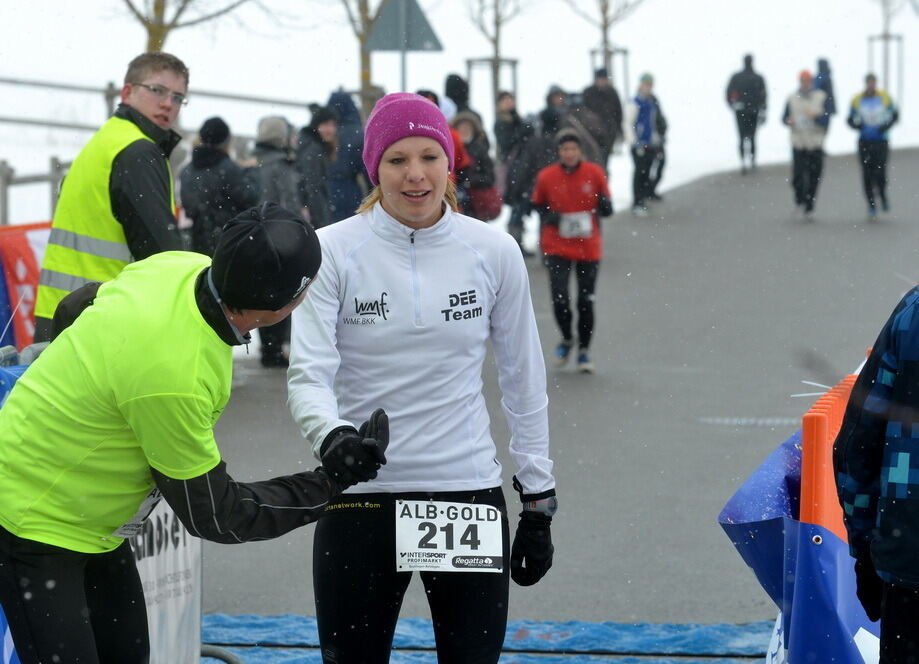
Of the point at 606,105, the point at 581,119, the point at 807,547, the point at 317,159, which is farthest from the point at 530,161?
the point at 807,547

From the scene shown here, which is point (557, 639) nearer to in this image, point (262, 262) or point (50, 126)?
point (262, 262)

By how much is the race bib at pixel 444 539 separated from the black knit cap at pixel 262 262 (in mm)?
714

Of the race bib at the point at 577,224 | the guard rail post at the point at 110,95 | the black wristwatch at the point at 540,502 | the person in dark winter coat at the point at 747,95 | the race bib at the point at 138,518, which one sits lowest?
the black wristwatch at the point at 540,502

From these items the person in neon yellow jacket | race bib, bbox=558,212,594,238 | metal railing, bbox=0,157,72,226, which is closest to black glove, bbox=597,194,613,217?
race bib, bbox=558,212,594,238

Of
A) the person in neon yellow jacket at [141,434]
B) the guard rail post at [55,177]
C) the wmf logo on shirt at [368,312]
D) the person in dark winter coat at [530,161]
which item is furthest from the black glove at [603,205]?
the person in neon yellow jacket at [141,434]

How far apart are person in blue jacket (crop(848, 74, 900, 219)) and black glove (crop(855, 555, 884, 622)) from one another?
1686cm

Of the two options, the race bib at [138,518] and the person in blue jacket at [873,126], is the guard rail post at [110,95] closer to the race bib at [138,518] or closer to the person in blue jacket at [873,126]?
the person in blue jacket at [873,126]

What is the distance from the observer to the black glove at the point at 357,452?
3029 mm

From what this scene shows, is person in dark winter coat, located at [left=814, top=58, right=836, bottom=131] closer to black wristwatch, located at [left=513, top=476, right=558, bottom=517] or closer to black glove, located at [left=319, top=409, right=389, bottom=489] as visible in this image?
black wristwatch, located at [left=513, top=476, right=558, bottom=517]

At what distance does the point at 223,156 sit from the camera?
10.5 metres

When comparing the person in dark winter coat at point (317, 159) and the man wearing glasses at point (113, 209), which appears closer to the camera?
the man wearing glasses at point (113, 209)

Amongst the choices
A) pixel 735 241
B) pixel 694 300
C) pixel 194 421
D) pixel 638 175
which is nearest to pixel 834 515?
pixel 194 421

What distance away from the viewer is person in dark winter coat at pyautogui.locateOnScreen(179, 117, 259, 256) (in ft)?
34.0

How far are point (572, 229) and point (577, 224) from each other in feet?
0.19
